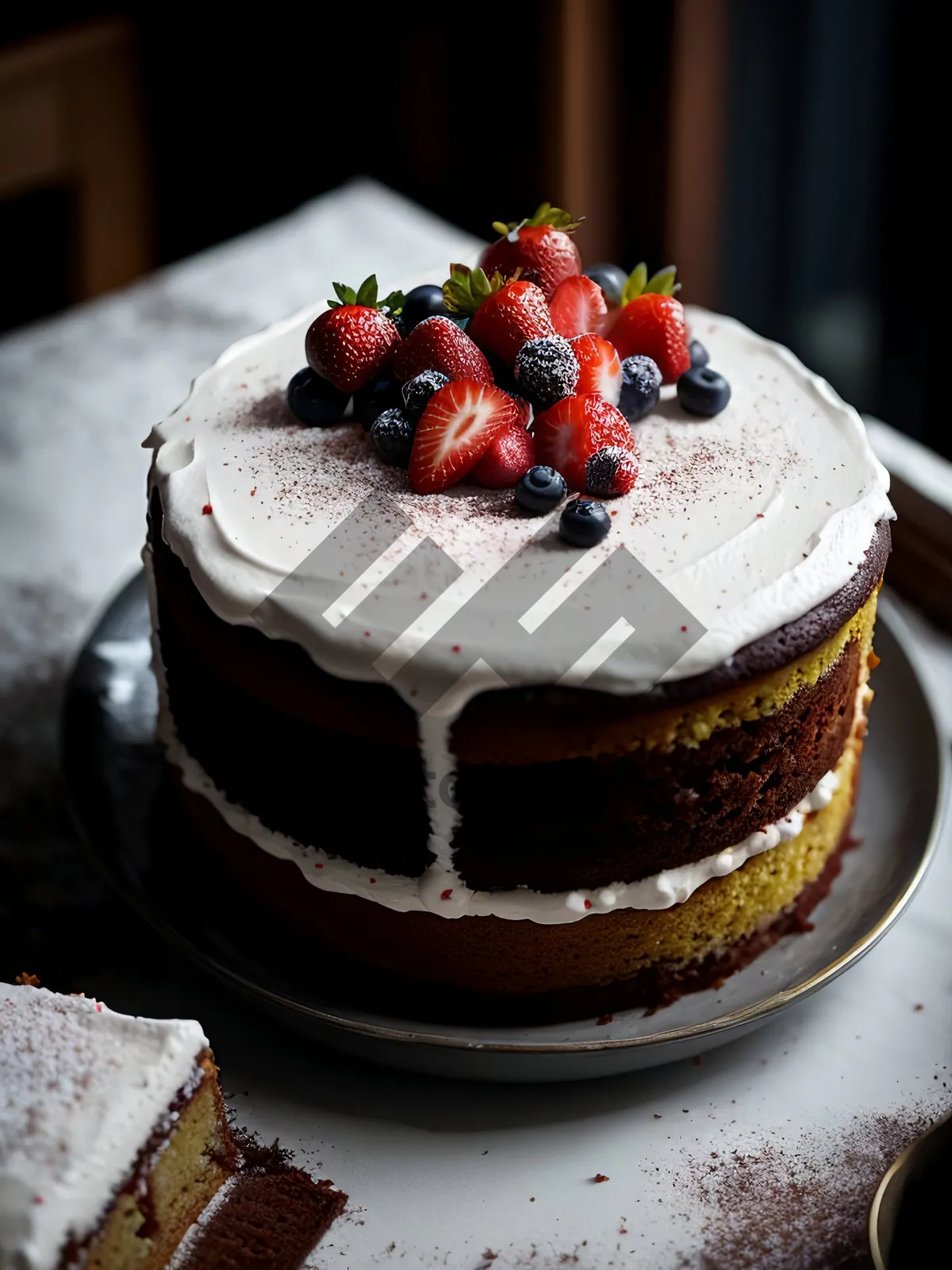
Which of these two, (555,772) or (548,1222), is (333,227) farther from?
(548,1222)

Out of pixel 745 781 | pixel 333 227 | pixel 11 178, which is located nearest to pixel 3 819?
pixel 745 781

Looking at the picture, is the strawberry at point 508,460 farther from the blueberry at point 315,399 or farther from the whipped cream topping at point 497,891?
the whipped cream topping at point 497,891

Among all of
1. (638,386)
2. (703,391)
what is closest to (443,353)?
(638,386)

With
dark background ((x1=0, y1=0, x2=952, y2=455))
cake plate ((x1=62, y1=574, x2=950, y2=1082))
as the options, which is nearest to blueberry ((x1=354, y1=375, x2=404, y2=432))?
cake plate ((x1=62, y1=574, x2=950, y2=1082))

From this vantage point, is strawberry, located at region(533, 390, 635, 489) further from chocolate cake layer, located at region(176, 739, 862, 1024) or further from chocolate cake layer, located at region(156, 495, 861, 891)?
chocolate cake layer, located at region(176, 739, 862, 1024)

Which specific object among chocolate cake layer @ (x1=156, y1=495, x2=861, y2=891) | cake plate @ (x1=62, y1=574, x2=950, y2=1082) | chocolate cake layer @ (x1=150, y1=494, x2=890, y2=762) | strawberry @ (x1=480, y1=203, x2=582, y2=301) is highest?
strawberry @ (x1=480, y1=203, x2=582, y2=301)

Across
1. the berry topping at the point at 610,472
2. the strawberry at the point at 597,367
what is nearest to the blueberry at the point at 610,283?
the strawberry at the point at 597,367
